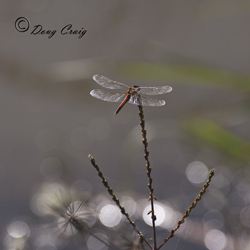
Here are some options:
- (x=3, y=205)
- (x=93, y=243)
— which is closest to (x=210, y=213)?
(x=93, y=243)

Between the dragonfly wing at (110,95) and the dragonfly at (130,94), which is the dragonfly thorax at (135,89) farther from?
the dragonfly wing at (110,95)

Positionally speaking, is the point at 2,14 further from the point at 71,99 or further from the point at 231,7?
the point at 231,7

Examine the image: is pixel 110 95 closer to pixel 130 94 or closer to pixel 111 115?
pixel 130 94

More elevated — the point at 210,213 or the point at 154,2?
the point at 154,2

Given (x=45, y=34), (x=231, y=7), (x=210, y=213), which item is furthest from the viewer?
(x=45, y=34)

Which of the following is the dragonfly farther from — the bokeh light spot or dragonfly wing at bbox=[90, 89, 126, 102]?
the bokeh light spot

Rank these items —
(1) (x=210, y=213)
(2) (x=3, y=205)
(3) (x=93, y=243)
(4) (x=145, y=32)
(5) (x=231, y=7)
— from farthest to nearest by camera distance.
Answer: (4) (x=145, y=32) < (2) (x=3, y=205) < (1) (x=210, y=213) < (5) (x=231, y=7) < (3) (x=93, y=243)

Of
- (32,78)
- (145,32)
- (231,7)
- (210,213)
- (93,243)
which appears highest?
(145,32)
